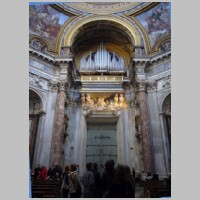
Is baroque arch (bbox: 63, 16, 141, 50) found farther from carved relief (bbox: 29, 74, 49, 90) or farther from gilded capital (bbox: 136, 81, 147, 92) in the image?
carved relief (bbox: 29, 74, 49, 90)

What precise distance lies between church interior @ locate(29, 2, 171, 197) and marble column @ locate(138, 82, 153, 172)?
0.05 m

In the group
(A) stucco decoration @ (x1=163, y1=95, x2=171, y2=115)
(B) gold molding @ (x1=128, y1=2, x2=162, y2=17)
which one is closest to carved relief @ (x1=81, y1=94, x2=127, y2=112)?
(A) stucco decoration @ (x1=163, y1=95, x2=171, y2=115)

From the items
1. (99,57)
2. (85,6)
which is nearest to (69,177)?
(99,57)

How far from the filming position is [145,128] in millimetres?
10883

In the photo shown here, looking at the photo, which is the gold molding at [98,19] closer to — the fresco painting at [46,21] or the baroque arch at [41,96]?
the fresco painting at [46,21]

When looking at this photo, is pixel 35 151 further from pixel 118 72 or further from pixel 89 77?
pixel 118 72

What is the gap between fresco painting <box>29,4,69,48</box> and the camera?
489 inches

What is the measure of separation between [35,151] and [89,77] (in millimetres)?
6212

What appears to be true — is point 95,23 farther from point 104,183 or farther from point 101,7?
point 104,183

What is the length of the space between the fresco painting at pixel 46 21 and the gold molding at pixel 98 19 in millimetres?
Result: 777

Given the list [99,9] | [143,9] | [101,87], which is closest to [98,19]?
[99,9]

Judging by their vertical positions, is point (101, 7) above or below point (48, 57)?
above

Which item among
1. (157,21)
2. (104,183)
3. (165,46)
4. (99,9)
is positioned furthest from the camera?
(99,9)

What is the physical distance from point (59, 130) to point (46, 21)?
23.6 ft
